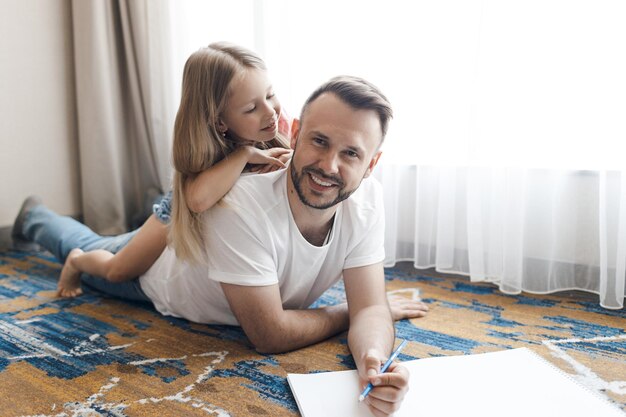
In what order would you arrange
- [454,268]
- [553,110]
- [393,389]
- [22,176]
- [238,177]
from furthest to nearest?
[22,176]
[454,268]
[553,110]
[238,177]
[393,389]

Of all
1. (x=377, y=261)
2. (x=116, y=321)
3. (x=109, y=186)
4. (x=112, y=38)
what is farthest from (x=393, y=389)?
(x=112, y=38)

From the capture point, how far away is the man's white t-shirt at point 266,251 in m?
1.32

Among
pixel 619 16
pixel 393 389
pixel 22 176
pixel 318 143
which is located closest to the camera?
pixel 393 389

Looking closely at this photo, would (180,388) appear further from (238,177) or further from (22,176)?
(22,176)

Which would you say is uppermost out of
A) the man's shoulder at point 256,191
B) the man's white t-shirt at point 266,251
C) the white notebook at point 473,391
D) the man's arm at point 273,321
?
the man's shoulder at point 256,191

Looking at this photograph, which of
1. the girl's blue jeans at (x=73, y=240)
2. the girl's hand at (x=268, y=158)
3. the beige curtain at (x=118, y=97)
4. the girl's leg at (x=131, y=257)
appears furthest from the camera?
the beige curtain at (x=118, y=97)

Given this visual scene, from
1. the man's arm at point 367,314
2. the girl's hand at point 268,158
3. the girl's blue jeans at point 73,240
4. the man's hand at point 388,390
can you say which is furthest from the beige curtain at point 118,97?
the man's hand at point 388,390

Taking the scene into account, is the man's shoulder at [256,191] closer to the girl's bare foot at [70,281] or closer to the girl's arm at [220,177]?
the girl's arm at [220,177]

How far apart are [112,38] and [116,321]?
165 centimetres

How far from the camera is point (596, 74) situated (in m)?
1.75

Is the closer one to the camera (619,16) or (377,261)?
(377,261)

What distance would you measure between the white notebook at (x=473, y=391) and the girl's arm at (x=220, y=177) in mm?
452

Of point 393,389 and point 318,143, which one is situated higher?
point 318,143

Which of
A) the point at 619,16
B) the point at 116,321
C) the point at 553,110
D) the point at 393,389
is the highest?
the point at 619,16
